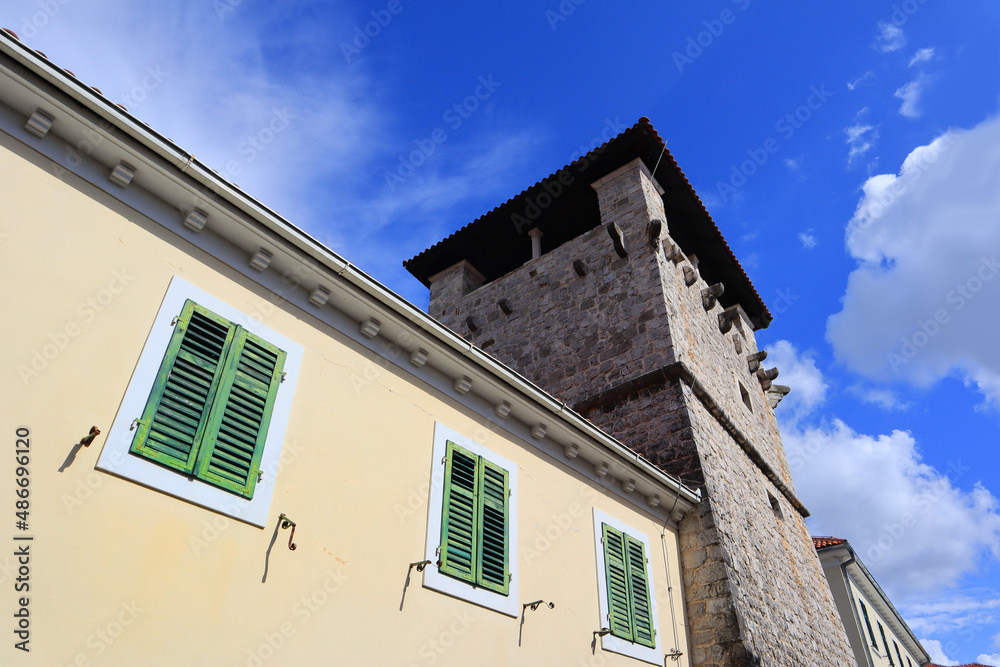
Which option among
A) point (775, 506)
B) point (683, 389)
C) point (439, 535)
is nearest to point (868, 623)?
point (775, 506)

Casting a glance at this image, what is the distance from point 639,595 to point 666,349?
4.18 metres

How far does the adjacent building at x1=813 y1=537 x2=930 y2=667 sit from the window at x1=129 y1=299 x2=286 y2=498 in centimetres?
2083

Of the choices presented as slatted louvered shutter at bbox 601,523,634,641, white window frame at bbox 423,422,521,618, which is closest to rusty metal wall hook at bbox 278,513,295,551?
white window frame at bbox 423,422,521,618

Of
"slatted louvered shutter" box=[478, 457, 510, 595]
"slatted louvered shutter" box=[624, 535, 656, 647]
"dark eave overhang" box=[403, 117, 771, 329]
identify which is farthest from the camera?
"dark eave overhang" box=[403, 117, 771, 329]

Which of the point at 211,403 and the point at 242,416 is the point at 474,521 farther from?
the point at 211,403

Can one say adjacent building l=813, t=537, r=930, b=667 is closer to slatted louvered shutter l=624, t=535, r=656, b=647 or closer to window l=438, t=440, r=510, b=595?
slatted louvered shutter l=624, t=535, r=656, b=647

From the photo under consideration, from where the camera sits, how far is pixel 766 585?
31.0 feet

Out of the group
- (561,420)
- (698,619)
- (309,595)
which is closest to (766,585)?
(698,619)

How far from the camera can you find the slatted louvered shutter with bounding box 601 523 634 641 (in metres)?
7.08

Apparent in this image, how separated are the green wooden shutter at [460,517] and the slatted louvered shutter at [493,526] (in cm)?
8

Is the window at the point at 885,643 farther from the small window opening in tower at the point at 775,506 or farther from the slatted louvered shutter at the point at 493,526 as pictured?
the slatted louvered shutter at the point at 493,526

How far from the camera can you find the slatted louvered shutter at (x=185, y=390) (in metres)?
4.09

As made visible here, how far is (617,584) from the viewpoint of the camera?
734cm

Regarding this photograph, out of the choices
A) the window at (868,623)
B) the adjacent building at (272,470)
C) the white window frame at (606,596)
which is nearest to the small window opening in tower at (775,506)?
the adjacent building at (272,470)
